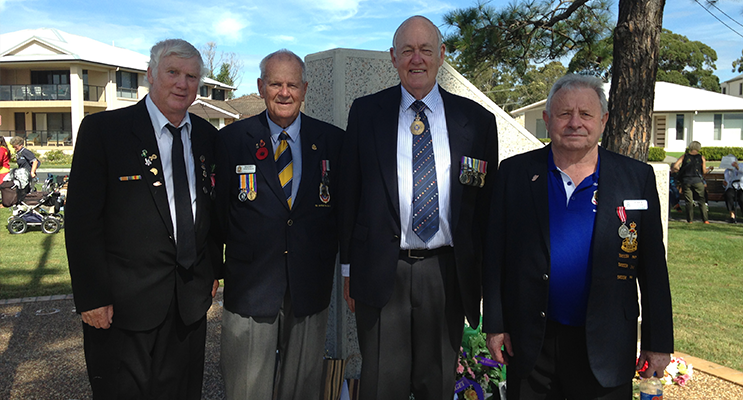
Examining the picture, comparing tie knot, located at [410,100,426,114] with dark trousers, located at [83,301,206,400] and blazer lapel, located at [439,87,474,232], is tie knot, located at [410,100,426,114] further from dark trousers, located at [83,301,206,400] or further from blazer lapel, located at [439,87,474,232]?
dark trousers, located at [83,301,206,400]

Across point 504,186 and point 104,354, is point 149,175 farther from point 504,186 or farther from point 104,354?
point 504,186

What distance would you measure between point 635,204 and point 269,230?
65.5 inches

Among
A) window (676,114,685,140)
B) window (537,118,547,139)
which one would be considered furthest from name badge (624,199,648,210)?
window (537,118,547,139)

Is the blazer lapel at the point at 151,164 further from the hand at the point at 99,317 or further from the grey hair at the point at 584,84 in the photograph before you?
the grey hair at the point at 584,84

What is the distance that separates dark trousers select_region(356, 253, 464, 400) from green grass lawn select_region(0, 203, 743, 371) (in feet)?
10.0

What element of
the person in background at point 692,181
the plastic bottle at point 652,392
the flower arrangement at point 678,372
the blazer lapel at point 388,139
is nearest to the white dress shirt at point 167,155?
the blazer lapel at point 388,139

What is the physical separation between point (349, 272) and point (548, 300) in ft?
3.10

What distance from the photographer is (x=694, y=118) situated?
120ft

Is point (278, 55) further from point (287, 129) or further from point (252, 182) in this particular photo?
point (252, 182)

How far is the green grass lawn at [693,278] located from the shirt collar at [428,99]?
3.46 meters

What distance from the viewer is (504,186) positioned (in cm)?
238

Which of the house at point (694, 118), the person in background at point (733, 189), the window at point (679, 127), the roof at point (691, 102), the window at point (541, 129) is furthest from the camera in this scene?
the window at point (541, 129)

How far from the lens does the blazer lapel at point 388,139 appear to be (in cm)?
249

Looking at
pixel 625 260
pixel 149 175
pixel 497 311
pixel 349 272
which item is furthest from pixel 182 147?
pixel 625 260
